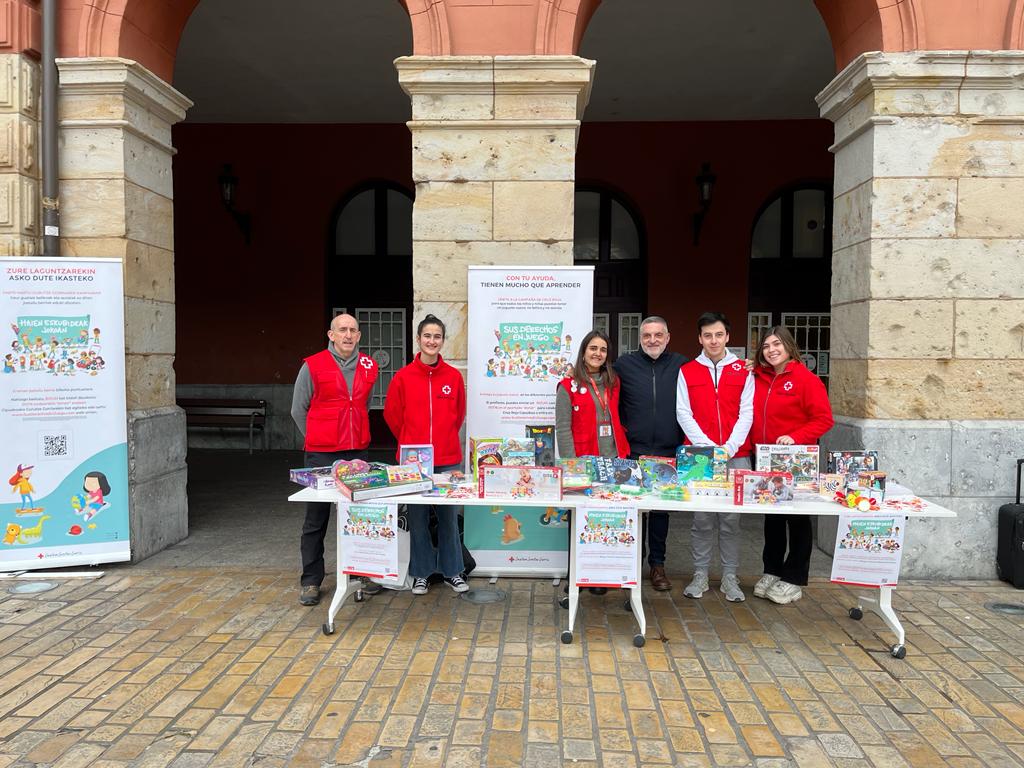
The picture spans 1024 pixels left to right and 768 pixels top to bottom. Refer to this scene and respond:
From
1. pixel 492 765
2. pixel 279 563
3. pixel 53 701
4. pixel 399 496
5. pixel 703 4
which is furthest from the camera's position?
pixel 703 4

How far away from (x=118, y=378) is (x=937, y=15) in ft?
20.7

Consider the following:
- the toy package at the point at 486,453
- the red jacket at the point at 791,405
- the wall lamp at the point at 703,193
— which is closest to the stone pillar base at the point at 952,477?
Answer: the red jacket at the point at 791,405

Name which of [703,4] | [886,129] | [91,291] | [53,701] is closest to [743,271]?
[703,4]

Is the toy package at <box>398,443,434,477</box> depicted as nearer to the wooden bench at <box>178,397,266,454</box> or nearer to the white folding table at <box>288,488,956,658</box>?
the white folding table at <box>288,488,956,658</box>

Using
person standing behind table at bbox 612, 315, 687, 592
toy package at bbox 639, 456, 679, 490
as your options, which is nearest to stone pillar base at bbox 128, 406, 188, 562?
person standing behind table at bbox 612, 315, 687, 592

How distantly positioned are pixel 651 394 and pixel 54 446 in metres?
4.11

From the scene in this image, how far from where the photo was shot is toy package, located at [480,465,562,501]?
3.71 metres

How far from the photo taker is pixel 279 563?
5.05 m

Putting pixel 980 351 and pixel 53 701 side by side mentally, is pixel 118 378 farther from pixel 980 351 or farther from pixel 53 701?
pixel 980 351

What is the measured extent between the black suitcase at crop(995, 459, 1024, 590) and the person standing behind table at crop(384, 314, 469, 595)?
3.68m

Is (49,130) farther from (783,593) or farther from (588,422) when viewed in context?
(783,593)

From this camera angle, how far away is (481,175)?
482 centimetres

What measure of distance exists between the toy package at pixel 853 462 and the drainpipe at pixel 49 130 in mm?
5468

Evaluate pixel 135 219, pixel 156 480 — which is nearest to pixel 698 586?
pixel 156 480
